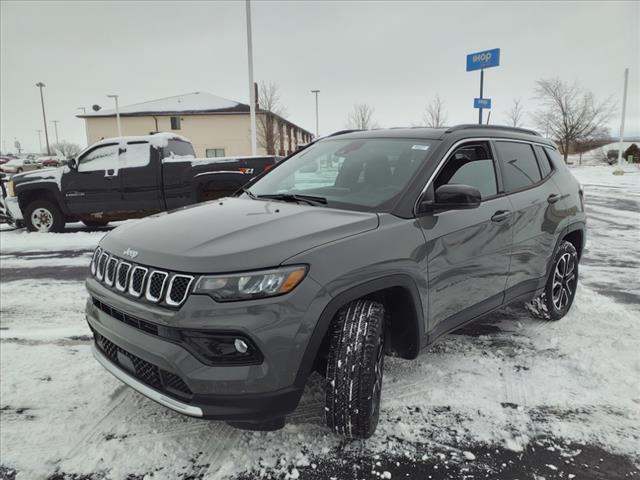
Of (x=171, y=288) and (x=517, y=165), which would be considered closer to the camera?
(x=171, y=288)

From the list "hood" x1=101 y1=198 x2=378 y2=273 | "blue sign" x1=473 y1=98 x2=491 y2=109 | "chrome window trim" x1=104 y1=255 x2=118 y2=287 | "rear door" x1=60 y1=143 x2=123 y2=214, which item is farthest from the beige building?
"chrome window trim" x1=104 y1=255 x2=118 y2=287

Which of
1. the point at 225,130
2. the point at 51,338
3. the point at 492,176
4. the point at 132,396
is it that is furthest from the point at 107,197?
the point at 225,130

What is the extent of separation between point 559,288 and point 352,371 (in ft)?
9.60

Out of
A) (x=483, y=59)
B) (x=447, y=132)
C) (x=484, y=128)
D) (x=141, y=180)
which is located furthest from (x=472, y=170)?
(x=483, y=59)

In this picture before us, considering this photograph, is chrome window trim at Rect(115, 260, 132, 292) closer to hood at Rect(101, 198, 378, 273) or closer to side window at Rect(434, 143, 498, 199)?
hood at Rect(101, 198, 378, 273)

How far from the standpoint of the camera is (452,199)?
2.81 metres

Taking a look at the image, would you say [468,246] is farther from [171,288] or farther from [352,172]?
[171,288]

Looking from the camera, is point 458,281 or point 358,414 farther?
point 458,281

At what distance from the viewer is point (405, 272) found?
2621 millimetres

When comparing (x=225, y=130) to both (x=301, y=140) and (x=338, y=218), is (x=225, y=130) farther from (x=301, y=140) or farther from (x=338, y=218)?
(x=338, y=218)

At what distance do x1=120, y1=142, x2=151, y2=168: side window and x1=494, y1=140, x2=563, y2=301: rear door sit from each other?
7.75 meters

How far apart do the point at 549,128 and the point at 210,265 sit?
43.1 m

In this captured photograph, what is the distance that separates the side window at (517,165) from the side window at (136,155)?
25.3ft

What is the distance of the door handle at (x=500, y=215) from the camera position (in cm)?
336
